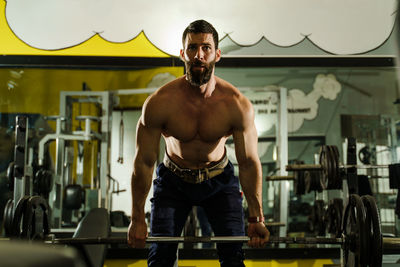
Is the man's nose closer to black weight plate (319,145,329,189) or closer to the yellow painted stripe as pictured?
black weight plate (319,145,329,189)

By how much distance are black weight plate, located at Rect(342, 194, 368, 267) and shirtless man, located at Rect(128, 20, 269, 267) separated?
42cm

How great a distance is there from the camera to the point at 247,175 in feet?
7.17

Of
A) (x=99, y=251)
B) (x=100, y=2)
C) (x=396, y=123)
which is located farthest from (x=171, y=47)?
(x=396, y=123)

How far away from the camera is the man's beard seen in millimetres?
2133

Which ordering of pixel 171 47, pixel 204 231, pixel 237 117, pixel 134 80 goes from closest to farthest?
pixel 237 117
pixel 171 47
pixel 204 231
pixel 134 80

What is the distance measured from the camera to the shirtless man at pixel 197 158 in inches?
84.3

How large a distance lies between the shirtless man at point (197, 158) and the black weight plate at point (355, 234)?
1.36 feet

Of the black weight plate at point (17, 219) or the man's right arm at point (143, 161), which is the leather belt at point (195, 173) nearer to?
the man's right arm at point (143, 161)

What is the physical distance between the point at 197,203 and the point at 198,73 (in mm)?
678

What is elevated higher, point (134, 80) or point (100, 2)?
point (100, 2)

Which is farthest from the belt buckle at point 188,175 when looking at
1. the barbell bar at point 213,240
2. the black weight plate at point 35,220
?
the black weight plate at point 35,220

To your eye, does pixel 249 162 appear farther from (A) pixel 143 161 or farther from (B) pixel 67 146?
(B) pixel 67 146

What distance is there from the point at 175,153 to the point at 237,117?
392 mm

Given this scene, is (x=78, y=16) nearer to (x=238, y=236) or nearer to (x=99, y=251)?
(x=99, y=251)
